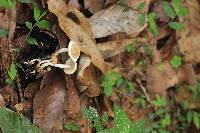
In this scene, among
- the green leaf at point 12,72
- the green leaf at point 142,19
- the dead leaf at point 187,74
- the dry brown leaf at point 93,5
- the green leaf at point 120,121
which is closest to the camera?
the green leaf at point 120,121

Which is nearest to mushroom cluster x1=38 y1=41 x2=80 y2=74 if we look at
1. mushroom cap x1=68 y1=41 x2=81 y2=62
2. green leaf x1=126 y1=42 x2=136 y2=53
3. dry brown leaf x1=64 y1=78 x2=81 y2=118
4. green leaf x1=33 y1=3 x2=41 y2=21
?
mushroom cap x1=68 y1=41 x2=81 y2=62

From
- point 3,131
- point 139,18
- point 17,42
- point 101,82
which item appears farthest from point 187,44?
point 3,131

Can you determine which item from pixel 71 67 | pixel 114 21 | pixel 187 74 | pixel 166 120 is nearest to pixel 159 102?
pixel 166 120

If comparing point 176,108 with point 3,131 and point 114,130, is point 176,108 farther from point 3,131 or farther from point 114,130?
point 3,131

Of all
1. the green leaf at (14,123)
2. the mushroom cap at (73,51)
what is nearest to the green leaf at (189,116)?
the mushroom cap at (73,51)

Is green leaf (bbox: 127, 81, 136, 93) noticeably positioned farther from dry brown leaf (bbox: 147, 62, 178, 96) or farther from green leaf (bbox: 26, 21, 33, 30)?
green leaf (bbox: 26, 21, 33, 30)

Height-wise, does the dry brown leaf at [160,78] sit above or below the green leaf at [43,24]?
below

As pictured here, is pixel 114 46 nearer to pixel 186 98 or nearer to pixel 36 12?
pixel 36 12

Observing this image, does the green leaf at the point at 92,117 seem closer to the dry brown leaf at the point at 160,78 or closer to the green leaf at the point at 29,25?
the green leaf at the point at 29,25
